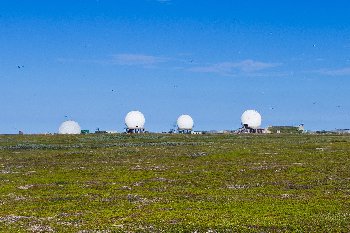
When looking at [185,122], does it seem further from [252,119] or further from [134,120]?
[252,119]

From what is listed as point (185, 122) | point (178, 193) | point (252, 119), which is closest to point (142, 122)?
point (185, 122)

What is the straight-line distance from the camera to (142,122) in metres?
Answer: 173

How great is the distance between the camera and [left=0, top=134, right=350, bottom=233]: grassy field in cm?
3061

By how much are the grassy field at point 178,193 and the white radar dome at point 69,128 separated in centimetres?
9821

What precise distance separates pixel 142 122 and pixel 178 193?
130 m

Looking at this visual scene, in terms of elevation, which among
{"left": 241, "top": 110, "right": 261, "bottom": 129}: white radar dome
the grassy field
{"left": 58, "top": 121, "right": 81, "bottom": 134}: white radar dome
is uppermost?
{"left": 241, "top": 110, "right": 261, "bottom": 129}: white radar dome

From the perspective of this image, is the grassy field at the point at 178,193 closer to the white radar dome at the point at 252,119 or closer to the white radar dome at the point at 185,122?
the white radar dome at the point at 252,119

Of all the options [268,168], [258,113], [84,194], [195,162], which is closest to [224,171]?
[268,168]

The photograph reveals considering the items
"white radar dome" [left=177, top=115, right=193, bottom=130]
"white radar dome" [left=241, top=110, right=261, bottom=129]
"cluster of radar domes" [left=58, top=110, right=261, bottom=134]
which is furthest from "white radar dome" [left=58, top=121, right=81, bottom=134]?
"white radar dome" [left=241, top=110, right=261, bottom=129]

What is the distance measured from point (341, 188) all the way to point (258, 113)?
134 m

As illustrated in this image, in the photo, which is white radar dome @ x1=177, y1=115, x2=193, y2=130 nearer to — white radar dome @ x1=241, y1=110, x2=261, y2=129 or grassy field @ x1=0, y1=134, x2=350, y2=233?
white radar dome @ x1=241, y1=110, x2=261, y2=129

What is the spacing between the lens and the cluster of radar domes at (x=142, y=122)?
171500 millimetres

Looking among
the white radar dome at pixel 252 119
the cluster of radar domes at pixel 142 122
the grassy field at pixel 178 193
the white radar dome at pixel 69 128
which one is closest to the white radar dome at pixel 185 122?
the cluster of radar domes at pixel 142 122

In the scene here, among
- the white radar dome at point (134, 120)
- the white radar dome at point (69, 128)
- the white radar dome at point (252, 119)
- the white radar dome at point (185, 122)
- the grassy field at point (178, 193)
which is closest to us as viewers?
the grassy field at point (178, 193)
